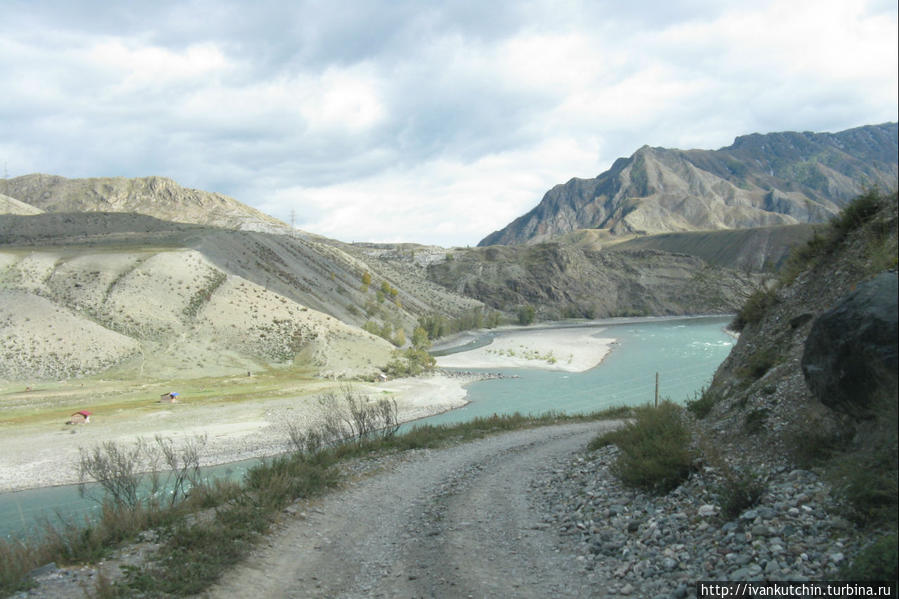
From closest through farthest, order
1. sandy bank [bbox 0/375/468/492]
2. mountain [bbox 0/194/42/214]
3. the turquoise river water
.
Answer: the turquoise river water → sandy bank [bbox 0/375/468/492] → mountain [bbox 0/194/42/214]

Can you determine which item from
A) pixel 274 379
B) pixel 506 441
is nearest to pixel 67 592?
pixel 506 441

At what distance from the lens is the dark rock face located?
5629 millimetres

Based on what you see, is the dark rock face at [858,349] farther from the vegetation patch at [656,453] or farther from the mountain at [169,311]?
the mountain at [169,311]

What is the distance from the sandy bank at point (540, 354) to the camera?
67.6m

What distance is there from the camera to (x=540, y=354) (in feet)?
251

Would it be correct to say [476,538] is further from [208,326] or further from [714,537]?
[208,326]

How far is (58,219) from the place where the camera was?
96000 millimetres

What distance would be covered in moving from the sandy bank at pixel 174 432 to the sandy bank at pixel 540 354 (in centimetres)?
2631

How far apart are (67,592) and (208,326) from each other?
54.2 metres

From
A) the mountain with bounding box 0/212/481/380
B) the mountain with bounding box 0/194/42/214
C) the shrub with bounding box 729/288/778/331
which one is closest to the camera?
the shrub with bounding box 729/288/778/331

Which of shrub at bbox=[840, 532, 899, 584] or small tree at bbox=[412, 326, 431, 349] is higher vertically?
shrub at bbox=[840, 532, 899, 584]

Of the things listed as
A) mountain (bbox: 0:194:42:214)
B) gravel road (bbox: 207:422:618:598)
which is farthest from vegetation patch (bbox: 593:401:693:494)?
mountain (bbox: 0:194:42:214)

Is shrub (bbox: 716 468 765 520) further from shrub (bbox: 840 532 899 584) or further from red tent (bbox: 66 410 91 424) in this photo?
red tent (bbox: 66 410 91 424)

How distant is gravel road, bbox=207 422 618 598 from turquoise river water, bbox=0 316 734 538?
40.7ft
